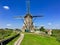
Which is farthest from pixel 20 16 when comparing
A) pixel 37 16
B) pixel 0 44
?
pixel 0 44

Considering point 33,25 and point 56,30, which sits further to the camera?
point 56,30

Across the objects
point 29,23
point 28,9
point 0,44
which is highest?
point 28,9

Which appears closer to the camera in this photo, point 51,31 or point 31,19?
point 31,19

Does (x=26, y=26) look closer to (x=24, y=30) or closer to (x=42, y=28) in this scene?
(x=24, y=30)

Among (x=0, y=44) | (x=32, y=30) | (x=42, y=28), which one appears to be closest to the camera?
(x=0, y=44)

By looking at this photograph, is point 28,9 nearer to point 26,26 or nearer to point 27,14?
point 27,14

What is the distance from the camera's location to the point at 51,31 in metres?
115

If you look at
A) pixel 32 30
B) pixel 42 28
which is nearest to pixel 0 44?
pixel 32 30

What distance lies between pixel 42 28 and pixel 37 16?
18.2 meters

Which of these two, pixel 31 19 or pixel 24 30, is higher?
pixel 31 19

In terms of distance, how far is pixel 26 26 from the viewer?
9419cm

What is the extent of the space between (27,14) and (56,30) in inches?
1126

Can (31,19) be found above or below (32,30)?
above

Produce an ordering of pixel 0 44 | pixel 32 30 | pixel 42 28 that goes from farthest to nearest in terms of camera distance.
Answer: pixel 42 28
pixel 32 30
pixel 0 44
